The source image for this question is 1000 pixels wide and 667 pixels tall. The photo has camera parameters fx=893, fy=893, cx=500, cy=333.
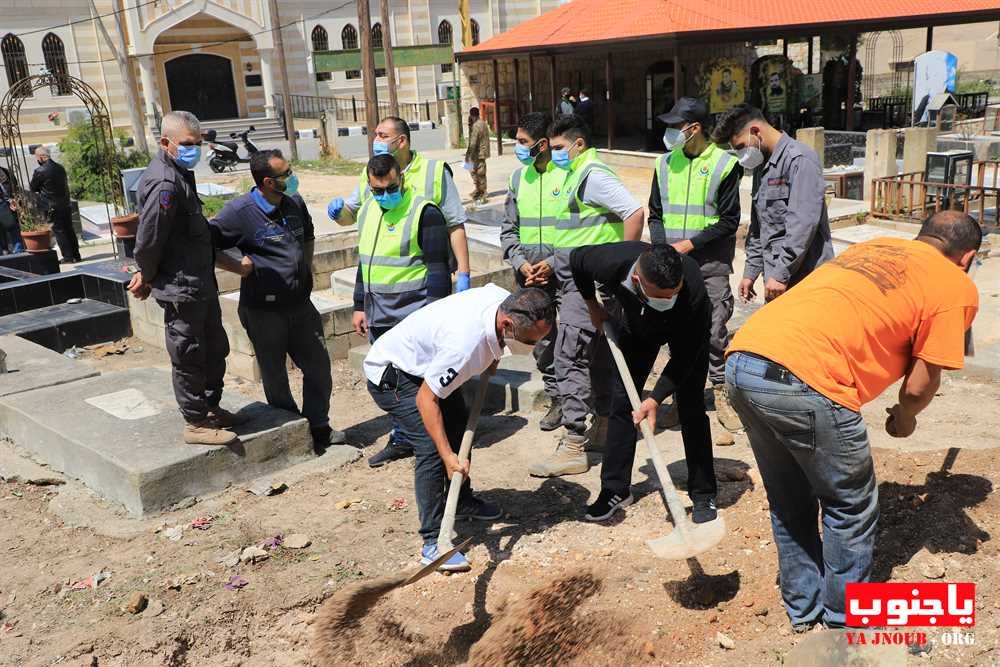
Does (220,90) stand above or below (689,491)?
above

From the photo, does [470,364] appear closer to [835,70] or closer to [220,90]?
[835,70]

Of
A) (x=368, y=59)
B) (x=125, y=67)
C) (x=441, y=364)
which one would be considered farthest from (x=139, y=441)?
(x=125, y=67)

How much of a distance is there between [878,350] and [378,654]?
203 cm

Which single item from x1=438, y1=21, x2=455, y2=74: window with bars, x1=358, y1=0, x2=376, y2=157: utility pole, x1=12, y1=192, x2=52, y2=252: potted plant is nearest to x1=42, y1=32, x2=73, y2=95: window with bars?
x1=438, y1=21, x2=455, y2=74: window with bars

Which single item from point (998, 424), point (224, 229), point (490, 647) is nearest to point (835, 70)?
point (998, 424)

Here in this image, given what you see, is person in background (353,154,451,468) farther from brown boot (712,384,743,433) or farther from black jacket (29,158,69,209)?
black jacket (29,158,69,209)

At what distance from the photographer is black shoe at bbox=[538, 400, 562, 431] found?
529 centimetres

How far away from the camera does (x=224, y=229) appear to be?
15.7ft

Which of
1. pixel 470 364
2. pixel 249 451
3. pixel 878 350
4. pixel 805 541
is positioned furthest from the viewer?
pixel 249 451

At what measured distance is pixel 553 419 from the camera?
17.4 ft

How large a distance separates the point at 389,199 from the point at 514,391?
1.64 m

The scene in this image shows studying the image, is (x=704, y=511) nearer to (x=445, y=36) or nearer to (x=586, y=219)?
(x=586, y=219)

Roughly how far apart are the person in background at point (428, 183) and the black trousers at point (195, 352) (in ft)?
3.17

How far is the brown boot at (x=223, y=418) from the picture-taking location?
4.66 metres
